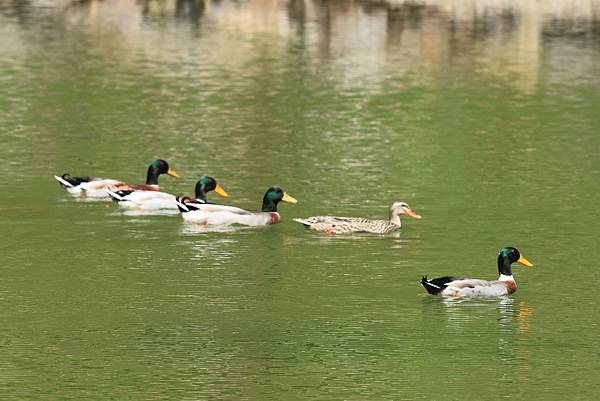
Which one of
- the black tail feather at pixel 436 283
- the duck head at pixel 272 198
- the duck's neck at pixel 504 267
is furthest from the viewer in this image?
the duck head at pixel 272 198

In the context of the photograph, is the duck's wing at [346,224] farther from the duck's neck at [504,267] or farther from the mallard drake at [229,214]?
the duck's neck at [504,267]

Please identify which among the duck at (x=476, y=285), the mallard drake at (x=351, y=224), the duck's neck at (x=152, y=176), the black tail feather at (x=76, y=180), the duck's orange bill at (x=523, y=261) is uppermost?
the duck at (x=476, y=285)

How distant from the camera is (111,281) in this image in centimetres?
2692

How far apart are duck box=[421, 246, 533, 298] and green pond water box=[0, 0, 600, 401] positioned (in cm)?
18

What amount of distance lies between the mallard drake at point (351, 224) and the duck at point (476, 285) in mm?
4822

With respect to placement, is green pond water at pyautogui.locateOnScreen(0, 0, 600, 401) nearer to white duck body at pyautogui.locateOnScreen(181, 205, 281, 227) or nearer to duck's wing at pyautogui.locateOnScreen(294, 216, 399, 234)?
duck's wing at pyautogui.locateOnScreen(294, 216, 399, 234)

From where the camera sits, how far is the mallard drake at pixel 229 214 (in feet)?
106

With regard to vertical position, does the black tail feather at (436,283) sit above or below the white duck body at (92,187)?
above

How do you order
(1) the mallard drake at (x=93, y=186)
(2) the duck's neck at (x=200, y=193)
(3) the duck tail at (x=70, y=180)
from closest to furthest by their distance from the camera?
(2) the duck's neck at (x=200, y=193) → (1) the mallard drake at (x=93, y=186) → (3) the duck tail at (x=70, y=180)

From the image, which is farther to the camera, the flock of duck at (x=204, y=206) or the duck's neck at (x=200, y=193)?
the duck's neck at (x=200, y=193)

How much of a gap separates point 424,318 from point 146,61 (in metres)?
40.6

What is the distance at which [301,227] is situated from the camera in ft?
107

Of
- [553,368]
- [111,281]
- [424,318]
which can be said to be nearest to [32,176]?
[111,281]

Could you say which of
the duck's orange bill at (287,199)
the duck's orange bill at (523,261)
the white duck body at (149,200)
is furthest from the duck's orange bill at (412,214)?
the white duck body at (149,200)
